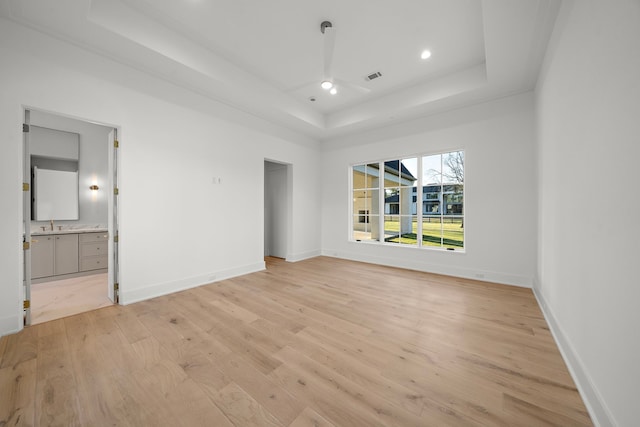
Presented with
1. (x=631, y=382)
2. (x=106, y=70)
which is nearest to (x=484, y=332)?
(x=631, y=382)

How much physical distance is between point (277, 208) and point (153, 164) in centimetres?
314

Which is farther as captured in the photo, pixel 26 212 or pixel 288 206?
pixel 288 206

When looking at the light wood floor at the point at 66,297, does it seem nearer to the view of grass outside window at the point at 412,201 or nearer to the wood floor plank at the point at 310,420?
the wood floor plank at the point at 310,420

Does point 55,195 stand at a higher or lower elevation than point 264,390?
higher

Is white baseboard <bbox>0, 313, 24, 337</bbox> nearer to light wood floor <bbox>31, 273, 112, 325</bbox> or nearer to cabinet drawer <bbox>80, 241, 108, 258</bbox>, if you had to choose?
light wood floor <bbox>31, 273, 112, 325</bbox>

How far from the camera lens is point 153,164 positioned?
3375 millimetres

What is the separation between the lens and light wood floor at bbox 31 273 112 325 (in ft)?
Answer: 9.24

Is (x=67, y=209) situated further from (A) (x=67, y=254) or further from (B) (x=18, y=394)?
(B) (x=18, y=394)


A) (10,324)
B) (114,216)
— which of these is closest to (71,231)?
(114,216)

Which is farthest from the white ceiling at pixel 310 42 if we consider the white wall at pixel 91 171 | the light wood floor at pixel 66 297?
the light wood floor at pixel 66 297

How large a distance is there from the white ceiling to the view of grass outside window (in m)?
1.17

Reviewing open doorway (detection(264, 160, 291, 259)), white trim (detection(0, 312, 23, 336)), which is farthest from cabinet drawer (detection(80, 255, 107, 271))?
open doorway (detection(264, 160, 291, 259))

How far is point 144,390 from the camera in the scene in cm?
161

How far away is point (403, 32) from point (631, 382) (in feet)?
12.3
